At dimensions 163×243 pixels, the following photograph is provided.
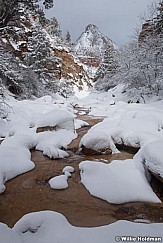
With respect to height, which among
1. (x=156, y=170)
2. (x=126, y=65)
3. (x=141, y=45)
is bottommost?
(x=156, y=170)

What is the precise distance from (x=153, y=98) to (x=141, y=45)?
14.0 ft

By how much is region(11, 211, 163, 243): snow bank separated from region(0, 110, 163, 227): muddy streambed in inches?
23.4

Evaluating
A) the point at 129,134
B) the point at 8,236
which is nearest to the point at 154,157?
the point at 129,134

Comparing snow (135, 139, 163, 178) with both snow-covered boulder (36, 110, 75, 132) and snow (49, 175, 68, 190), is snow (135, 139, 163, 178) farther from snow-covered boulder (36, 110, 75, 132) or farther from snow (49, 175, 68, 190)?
snow-covered boulder (36, 110, 75, 132)

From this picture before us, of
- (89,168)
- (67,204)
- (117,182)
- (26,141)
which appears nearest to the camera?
(67,204)

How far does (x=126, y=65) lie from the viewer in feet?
61.9

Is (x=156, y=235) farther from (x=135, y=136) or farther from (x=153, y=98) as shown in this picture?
(x=153, y=98)

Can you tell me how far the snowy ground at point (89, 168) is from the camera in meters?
2.81

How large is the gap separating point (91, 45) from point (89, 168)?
7692cm

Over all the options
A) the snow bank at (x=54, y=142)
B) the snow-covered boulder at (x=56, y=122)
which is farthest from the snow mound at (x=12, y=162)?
the snow-covered boulder at (x=56, y=122)

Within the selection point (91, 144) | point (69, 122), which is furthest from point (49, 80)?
point (91, 144)

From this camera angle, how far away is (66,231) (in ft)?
9.33

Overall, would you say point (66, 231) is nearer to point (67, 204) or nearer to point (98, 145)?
point (67, 204)

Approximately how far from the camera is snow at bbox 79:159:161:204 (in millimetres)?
4219
